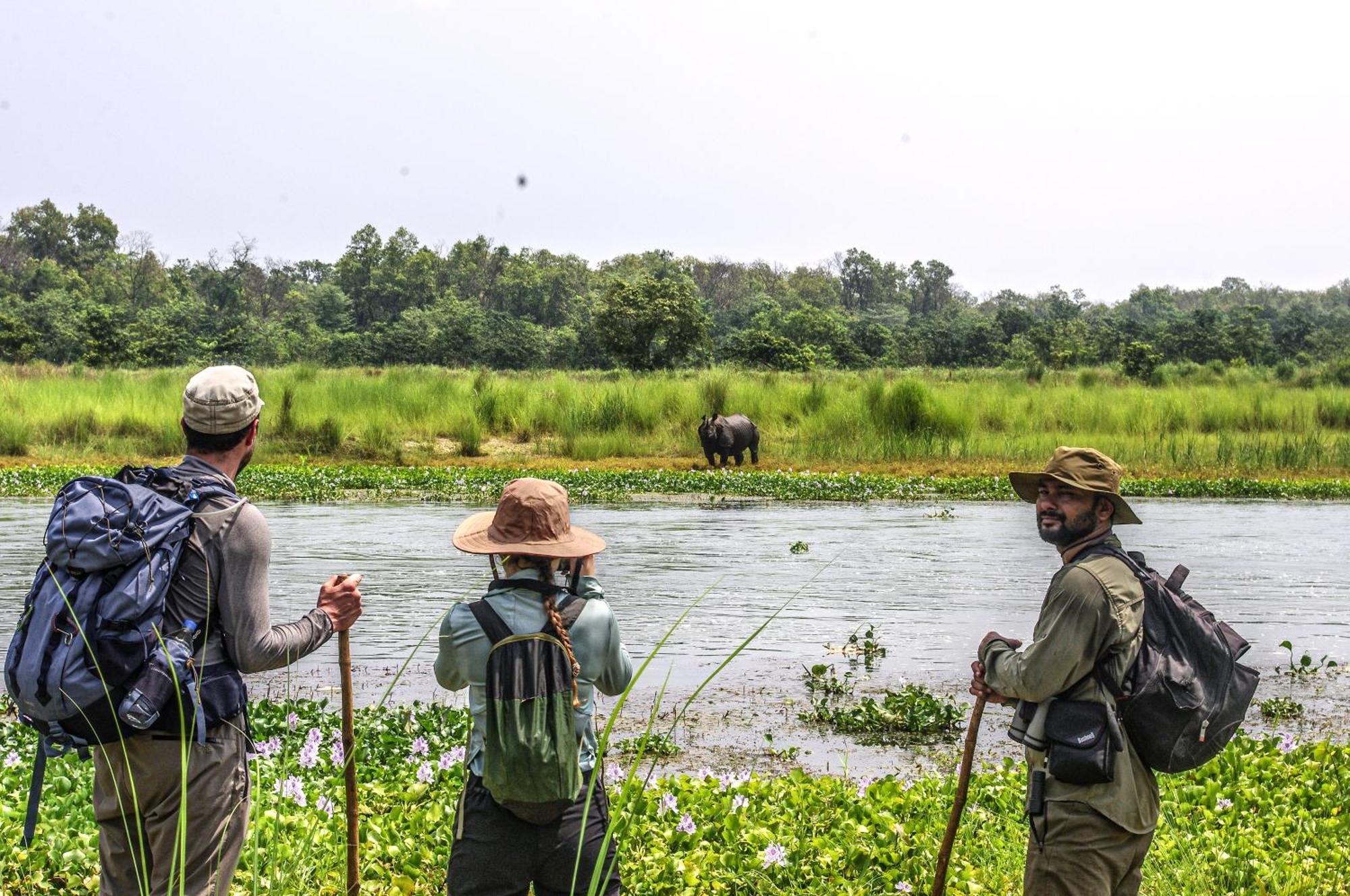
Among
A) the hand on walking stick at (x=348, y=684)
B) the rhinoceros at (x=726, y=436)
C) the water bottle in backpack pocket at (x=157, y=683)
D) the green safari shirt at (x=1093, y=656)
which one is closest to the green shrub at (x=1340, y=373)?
the rhinoceros at (x=726, y=436)

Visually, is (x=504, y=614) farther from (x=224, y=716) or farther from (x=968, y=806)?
(x=968, y=806)

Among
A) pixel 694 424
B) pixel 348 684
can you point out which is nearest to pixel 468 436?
pixel 694 424

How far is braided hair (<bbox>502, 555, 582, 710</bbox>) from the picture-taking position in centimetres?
311

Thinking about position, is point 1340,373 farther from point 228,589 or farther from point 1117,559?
point 228,589

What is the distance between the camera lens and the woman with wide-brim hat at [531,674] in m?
3.09

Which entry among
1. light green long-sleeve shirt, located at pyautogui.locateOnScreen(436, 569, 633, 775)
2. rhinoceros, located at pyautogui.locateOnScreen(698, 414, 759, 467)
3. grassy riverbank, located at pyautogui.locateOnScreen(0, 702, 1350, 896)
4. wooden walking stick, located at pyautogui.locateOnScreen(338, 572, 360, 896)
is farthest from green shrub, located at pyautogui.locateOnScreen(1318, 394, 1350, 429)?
wooden walking stick, located at pyautogui.locateOnScreen(338, 572, 360, 896)

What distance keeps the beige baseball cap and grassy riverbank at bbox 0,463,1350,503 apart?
51.5 ft

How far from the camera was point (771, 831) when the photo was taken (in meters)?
4.61

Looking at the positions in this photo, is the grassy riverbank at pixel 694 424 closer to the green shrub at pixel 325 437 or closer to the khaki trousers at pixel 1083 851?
the green shrub at pixel 325 437

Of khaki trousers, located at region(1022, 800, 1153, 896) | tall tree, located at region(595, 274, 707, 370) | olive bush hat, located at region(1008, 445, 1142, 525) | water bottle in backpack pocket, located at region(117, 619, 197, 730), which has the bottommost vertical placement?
khaki trousers, located at region(1022, 800, 1153, 896)

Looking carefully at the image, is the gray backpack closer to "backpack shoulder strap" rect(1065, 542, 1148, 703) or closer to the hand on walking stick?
"backpack shoulder strap" rect(1065, 542, 1148, 703)

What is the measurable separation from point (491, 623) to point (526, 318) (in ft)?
215

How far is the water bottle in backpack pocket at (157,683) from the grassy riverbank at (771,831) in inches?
37.4

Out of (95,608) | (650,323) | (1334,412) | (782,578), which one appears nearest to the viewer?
(95,608)
